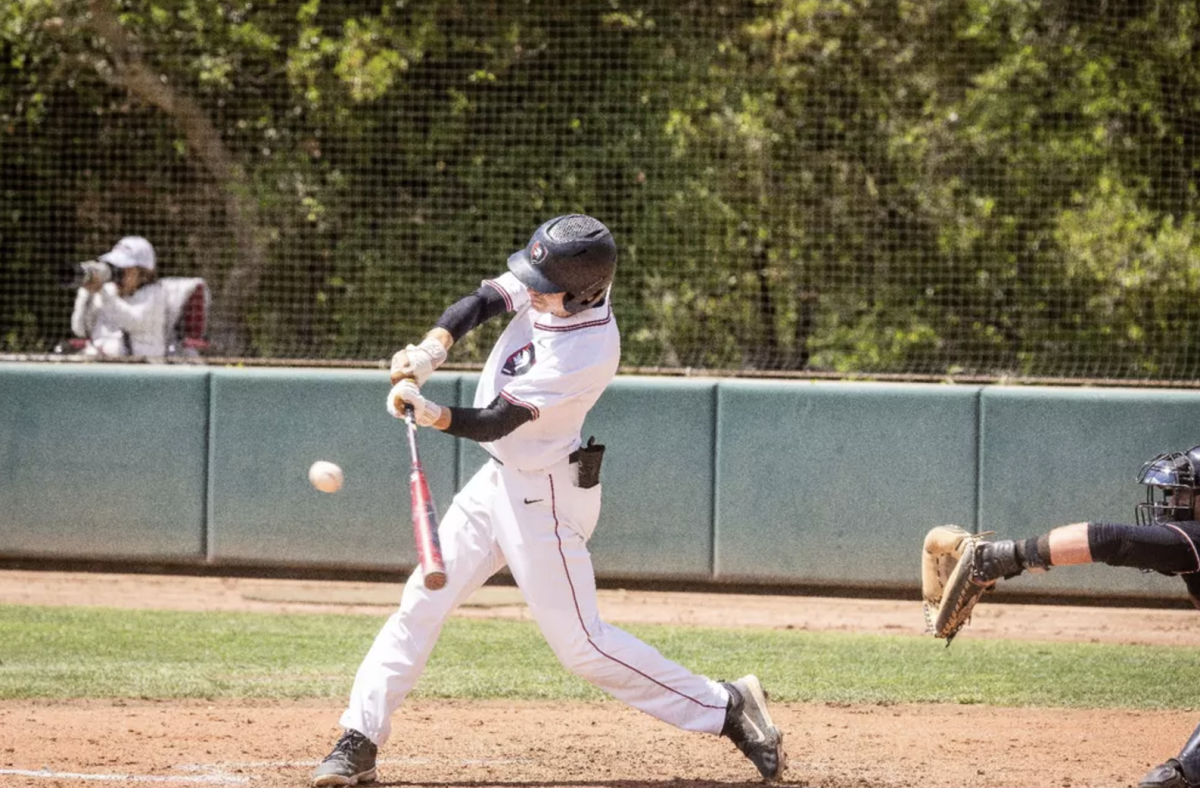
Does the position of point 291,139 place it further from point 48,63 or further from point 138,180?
point 48,63

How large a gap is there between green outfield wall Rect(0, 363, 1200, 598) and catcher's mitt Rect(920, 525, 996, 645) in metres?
4.22


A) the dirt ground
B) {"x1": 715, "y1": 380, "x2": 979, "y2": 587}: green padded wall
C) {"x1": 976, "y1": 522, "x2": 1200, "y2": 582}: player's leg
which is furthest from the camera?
{"x1": 715, "y1": 380, "x2": 979, "y2": 587}: green padded wall

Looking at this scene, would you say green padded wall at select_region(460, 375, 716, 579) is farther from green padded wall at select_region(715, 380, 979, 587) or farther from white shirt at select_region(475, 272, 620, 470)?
white shirt at select_region(475, 272, 620, 470)

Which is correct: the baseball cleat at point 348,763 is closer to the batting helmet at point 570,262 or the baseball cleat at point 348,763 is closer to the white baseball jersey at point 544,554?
→ the white baseball jersey at point 544,554

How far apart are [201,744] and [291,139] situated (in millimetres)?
8378

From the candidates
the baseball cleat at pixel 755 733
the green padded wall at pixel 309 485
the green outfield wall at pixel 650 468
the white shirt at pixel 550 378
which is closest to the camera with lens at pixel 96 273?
the green outfield wall at pixel 650 468

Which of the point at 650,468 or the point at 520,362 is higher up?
the point at 520,362

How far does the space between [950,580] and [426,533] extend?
4.85 feet

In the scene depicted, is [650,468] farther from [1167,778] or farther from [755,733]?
[1167,778]

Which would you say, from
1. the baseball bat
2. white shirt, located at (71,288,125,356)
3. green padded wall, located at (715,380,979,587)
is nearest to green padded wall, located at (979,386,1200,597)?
green padded wall, located at (715,380,979,587)

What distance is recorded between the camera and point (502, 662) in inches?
271

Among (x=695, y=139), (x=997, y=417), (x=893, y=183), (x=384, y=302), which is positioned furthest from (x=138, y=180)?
(x=997, y=417)

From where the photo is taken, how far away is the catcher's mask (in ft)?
13.8

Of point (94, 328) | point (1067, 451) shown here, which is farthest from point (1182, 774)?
point (94, 328)
